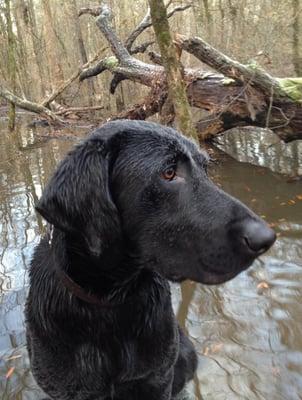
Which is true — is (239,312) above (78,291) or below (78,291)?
below

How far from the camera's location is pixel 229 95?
801 cm

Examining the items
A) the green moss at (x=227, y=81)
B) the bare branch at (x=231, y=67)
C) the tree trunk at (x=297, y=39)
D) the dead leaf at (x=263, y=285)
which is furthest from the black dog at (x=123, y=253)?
the tree trunk at (x=297, y=39)

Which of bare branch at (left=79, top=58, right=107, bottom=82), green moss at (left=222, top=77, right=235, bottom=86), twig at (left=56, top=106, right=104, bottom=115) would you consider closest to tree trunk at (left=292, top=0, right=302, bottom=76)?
bare branch at (left=79, top=58, right=107, bottom=82)

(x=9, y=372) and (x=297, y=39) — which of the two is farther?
(x=297, y=39)

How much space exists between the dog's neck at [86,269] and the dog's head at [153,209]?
76mm

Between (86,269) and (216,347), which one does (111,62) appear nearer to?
(216,347)

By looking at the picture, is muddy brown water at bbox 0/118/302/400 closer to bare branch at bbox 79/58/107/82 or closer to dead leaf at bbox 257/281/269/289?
dead leaf at bbox 257/281/269/289

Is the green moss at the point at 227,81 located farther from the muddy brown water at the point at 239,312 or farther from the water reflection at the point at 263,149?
the muddy brown water at the point at 239,312

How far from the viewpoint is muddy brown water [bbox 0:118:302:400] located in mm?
3275

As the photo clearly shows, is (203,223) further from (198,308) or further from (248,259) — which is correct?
(198,308)

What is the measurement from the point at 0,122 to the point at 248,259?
64.7 ft

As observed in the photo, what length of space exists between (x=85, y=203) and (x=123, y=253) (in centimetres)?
33

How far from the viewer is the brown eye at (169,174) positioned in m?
2.02

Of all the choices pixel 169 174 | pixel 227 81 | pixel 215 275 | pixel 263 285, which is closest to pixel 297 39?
pixel 227 81
